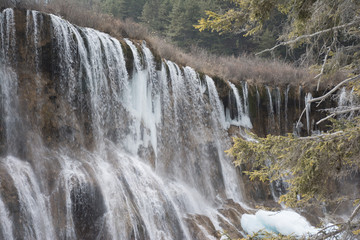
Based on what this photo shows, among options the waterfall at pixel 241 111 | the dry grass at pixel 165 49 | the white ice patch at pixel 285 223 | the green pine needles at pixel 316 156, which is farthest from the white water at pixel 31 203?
the waterfall at pixel 241 111

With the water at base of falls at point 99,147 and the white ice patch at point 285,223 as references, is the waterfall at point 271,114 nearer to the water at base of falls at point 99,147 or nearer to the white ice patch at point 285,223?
the water at base of falls at point 99,147

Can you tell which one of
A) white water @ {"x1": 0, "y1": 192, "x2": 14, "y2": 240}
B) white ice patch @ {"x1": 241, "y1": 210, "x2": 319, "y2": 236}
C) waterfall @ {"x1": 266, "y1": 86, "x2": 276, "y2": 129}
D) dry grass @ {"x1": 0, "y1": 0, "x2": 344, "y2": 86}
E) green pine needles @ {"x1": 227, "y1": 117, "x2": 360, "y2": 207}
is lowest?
white ice patch @ {"x1": 241, "y1": 210, "x2": 319, "y2": 236}

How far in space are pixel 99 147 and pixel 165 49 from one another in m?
6.34

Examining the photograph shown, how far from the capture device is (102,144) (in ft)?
32.1

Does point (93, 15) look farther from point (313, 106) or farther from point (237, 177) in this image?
point (313, 106)

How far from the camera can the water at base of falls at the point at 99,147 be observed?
7.38 meters

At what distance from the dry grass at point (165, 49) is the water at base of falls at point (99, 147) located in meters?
1.34

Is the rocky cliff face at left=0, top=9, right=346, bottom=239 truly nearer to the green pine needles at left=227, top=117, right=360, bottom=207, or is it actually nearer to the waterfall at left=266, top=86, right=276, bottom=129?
the waterfall at left=266, top=86, right=276, bottom=129

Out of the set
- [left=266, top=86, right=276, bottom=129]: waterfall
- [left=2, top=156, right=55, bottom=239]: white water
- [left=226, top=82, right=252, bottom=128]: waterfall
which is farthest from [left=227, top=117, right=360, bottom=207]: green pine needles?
[left=266, top=86, right=276, bottom=129]: waterfall

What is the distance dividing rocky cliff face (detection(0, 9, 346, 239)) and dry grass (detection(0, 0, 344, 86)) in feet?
3.88

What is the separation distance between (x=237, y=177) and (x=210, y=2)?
19.3m

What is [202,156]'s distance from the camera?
42.8 ft

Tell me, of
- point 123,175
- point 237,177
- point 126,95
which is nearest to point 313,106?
point 237,177

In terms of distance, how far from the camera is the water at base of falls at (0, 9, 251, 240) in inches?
291
